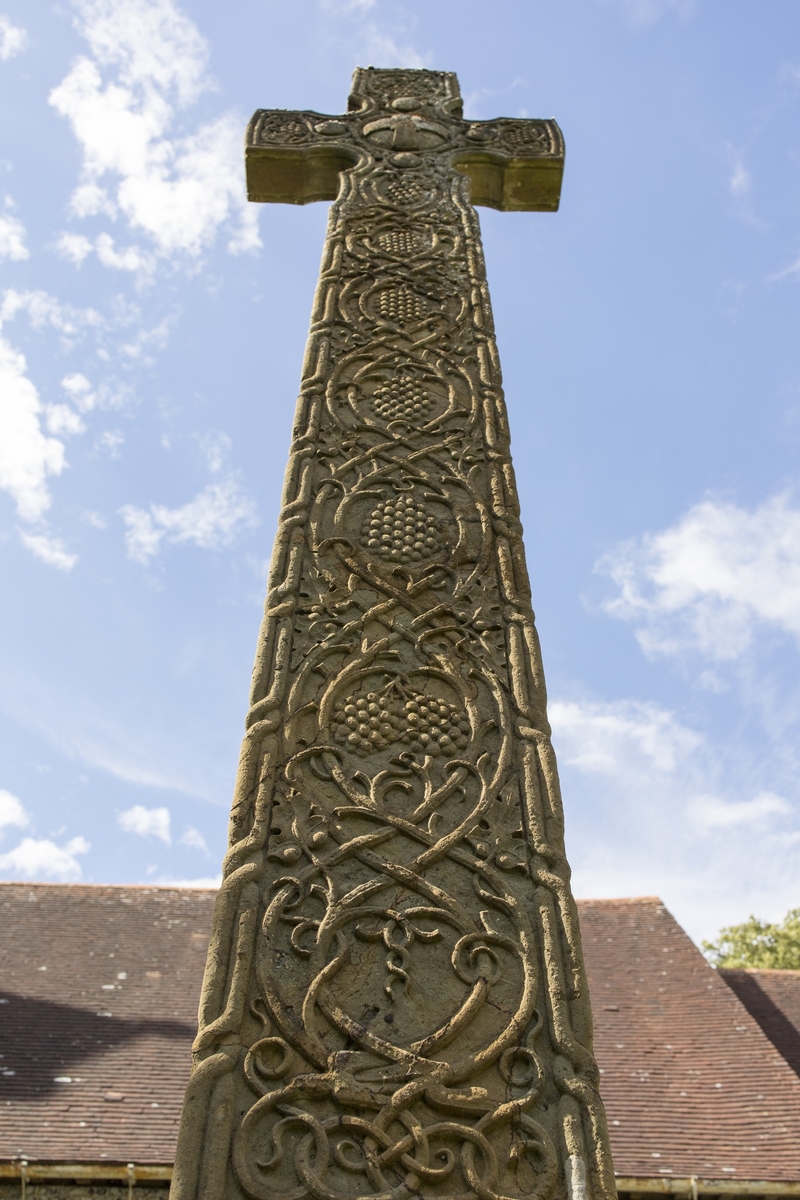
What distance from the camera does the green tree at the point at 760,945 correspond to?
71.7 ft

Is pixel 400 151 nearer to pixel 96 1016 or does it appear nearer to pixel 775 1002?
pixel 96 1016

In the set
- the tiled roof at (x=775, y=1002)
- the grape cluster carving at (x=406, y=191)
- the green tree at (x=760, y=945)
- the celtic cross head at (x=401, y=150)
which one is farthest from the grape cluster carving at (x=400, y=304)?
the green tree at (x=760, y=945)

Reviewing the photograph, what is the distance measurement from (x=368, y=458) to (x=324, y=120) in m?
2.69

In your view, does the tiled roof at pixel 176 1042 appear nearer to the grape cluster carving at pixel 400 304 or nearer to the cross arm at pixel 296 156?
the grape cluster carving at pixel 400 304

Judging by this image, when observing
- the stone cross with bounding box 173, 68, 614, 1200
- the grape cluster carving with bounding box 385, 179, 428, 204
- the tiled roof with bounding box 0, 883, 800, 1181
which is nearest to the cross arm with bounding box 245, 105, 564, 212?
the grape cluster carving with bounding box 385, 179, 428, 204

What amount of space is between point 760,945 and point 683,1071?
1524 centimetres

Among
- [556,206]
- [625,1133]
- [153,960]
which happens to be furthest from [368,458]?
[153,960]

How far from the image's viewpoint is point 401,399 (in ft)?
12.0

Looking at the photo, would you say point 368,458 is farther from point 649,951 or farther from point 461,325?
point 649,951

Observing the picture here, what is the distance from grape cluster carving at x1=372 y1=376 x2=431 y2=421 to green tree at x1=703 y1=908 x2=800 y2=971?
21584 mm

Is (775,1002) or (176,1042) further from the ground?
(775,1002)

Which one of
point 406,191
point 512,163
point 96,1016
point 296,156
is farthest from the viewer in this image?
point 96,1016

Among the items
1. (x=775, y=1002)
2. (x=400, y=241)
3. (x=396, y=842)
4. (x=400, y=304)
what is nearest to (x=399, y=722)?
(x=396, y=842)

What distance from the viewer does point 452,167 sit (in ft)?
16.2
